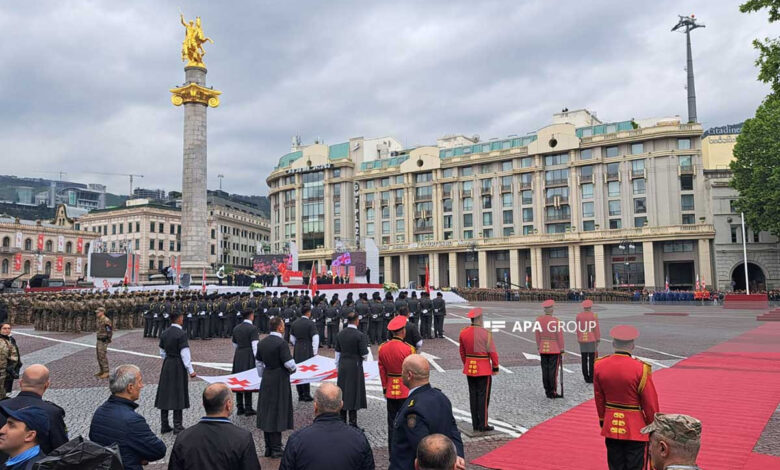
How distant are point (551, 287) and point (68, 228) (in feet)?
249

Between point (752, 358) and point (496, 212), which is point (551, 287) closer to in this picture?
point (496, 212)

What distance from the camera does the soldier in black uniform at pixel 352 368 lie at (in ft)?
29.1

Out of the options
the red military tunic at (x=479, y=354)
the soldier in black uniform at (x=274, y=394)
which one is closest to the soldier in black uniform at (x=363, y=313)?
the red military tunic at (x=479, y=354)

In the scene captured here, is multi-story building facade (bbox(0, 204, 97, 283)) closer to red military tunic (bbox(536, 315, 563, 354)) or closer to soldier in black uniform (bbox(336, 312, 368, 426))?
soldier in black uniform (bbox(336, 312, 368, 426))

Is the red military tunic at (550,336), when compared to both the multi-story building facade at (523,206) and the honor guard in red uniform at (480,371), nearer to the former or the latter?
the honor guard in red uniform at (480,371)

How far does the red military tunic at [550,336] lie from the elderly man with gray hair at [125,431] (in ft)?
27.3

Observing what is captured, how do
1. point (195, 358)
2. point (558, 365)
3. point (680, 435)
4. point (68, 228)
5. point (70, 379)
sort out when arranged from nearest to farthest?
point (680, 435) → point (558, 365) → point (70, 379) → point (195, 358) → point (68, 228)

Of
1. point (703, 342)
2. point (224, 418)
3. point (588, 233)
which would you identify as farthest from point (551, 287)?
point (224, 418)

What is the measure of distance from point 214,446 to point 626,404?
179 inches

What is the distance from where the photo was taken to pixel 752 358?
1570cm

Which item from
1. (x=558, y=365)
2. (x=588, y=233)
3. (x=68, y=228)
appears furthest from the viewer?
(x=68, y=228)

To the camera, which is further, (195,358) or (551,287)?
(551,287)

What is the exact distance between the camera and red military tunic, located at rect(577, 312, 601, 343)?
12055mm

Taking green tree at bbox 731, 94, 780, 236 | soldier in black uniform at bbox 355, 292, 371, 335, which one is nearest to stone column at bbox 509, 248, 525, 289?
green tree at bbox 731, 94, 780, 236
